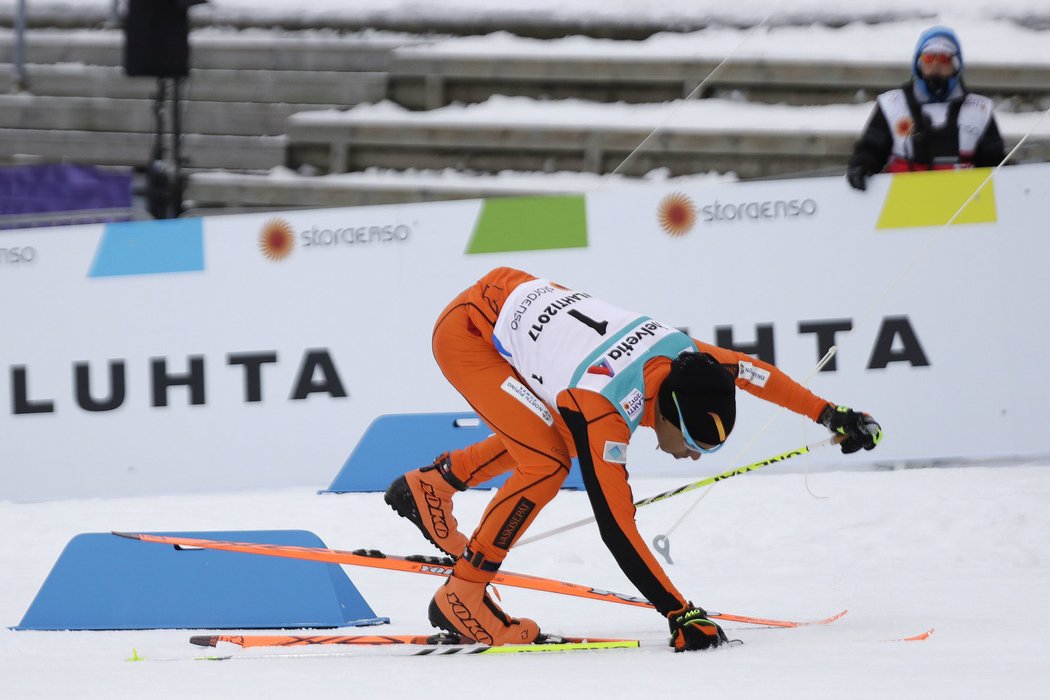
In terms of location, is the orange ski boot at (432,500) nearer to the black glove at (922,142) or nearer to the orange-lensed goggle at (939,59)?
the black glove at (922,142)

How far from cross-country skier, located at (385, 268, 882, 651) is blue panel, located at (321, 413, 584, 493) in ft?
7.78

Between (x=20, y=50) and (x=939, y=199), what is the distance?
8199mm

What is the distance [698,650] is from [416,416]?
377 centimetres

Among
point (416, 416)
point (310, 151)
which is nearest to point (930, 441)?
point (416, 416)

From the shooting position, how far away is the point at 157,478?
7.82 metres

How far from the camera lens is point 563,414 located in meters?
4.05

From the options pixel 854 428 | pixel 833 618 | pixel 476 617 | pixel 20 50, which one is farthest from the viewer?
pixel 20 50

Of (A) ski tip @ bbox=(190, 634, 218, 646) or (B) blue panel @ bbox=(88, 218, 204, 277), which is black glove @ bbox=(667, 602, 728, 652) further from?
(B) blue panel @ bbox=(88, 218, 204, 277)

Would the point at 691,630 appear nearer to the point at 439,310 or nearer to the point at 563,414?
the point at 563,414

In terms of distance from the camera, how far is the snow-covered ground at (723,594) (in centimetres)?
337

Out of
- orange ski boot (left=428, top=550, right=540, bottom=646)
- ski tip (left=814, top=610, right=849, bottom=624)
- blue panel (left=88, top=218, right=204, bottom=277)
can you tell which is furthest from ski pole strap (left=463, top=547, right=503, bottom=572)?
blue panel (left=88, top=218, right=204, bottom=277)

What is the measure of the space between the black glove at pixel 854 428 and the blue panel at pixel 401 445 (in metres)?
3.16

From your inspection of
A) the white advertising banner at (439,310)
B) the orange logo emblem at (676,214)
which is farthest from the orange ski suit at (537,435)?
the orange logo emblem at (676,214)

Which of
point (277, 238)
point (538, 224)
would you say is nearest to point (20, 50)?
point (277, 238)
